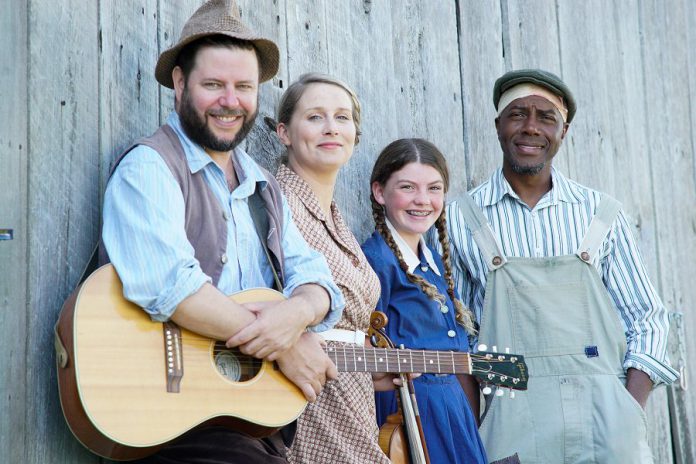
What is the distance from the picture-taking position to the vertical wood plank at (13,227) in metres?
2.98

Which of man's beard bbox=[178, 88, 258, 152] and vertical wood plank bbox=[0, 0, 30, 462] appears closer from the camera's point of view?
vertical wood plank bbox=[0, 0, 30, 462]

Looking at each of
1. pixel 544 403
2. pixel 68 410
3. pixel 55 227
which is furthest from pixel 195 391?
pixel 544 403

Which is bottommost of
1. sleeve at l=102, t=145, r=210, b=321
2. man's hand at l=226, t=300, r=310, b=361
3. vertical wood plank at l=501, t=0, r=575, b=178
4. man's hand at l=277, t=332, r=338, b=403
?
man's hand at l=277, t=332, r=338, b=403

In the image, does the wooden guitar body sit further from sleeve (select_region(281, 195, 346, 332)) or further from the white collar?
the white collar

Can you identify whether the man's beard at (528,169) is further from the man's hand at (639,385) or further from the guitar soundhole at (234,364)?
the guitar soundhole at (234,364)

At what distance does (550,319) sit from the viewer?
4.54 meters

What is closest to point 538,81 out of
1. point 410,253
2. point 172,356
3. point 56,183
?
point 410,253

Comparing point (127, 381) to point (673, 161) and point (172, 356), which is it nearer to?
point (172, 356)

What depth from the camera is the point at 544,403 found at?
175 inches

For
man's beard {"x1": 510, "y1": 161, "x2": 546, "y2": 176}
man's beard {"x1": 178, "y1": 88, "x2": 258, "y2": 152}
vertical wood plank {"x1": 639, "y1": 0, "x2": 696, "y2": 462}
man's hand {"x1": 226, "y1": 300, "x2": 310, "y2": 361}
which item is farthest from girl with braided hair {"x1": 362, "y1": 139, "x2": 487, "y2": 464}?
vertical wood plank {"x1": 639, "y1": 0, "x2": 696, "y2": 462}

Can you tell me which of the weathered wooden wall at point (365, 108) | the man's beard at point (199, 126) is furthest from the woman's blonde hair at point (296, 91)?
the man's beard at point (199, 126)

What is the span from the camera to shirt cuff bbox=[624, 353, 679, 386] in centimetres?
462

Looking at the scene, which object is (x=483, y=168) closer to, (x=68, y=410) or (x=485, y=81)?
(x=485, y=81)

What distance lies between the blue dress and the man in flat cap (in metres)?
0.39
